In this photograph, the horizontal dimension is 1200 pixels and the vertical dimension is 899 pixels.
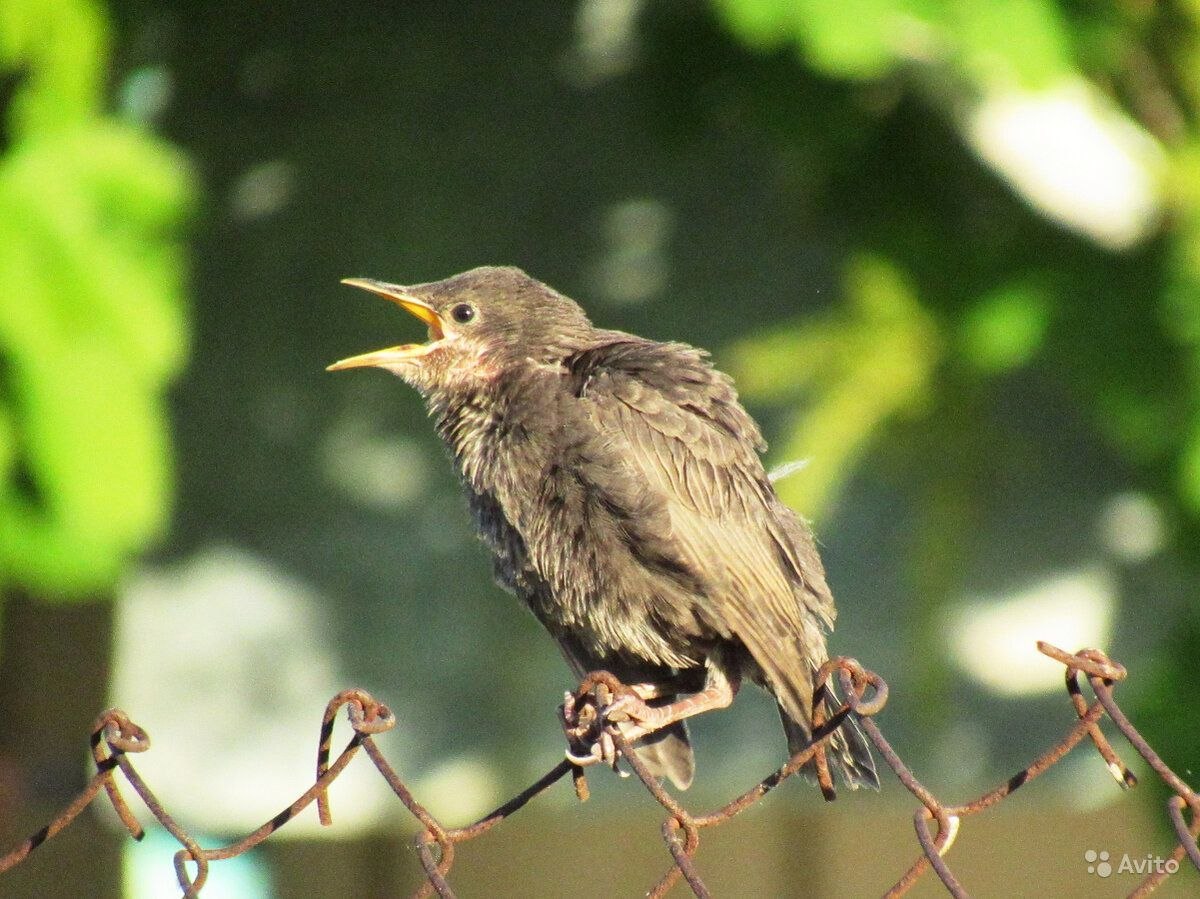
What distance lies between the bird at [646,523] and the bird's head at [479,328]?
2 cm

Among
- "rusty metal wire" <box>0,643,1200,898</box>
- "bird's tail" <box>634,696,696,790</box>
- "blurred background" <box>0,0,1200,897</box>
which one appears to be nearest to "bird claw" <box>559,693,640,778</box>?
"bird's tail" <box>634,696,696,790</box>

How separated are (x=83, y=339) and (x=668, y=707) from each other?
1.41 metres

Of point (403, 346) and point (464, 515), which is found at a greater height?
point (403, 346)

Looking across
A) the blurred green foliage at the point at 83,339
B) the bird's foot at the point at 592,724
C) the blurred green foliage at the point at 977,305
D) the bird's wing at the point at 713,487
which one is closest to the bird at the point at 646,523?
the bird's wing at the point at 713,487

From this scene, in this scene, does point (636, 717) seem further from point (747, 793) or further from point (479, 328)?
point (747, 793)

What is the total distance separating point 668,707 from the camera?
11.2ft

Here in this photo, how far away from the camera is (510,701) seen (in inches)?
245

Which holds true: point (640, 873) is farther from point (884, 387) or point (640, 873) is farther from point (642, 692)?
point (642, 692)

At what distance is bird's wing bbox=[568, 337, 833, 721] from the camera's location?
10.9ft

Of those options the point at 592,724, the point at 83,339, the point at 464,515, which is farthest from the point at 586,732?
the point at 464,515

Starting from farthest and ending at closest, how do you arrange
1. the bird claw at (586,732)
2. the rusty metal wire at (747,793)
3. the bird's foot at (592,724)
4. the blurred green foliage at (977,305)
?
the blurred green foliage at (977,305)
the bird claw at (586,732)
the bird's foot at (592,724)
the rusty metal wire at (747,793)

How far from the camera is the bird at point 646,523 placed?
3352 mm

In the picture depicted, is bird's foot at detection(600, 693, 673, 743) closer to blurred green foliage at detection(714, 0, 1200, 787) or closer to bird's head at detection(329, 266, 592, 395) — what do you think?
bird's head at detection(329, 266, 592, 395)

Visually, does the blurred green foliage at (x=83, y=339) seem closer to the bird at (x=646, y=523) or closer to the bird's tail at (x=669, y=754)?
the bird at (x=646, y=523)
